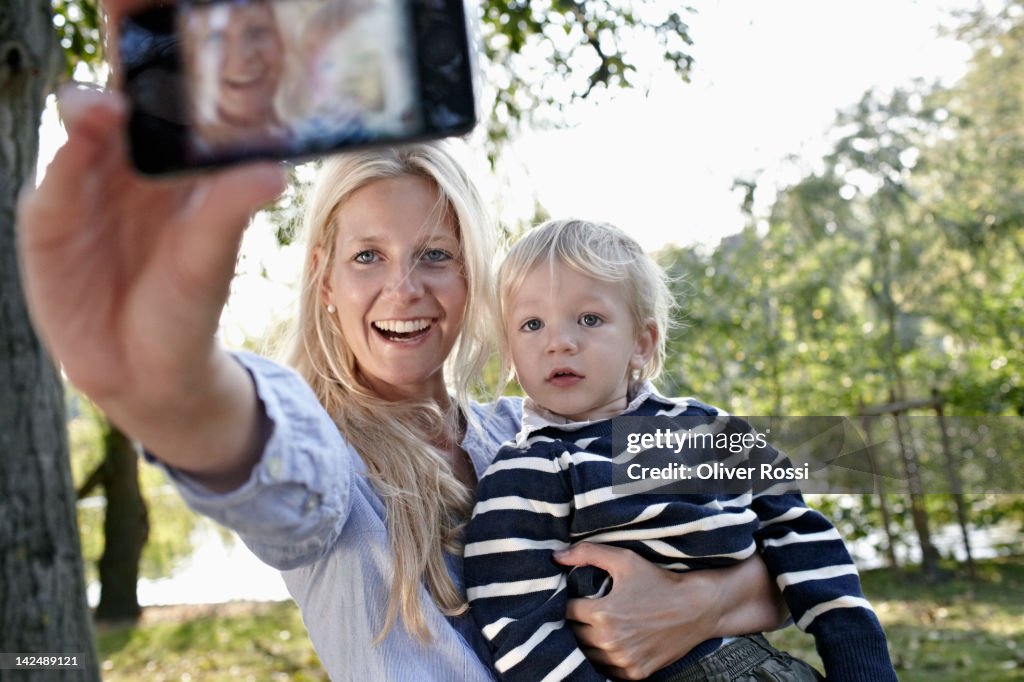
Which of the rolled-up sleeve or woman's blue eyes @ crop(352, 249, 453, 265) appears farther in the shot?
woman's blue eyes @ crop(352, 249, 453, 265)

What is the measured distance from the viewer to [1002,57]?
37.7 ft

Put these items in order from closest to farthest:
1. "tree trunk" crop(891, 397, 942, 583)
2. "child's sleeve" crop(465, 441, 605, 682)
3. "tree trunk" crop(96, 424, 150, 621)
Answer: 1. "child's sleeve" crop(465, 441, 605, 682)
2. "tree trunk" crop(891, 397, 942, 583)
3. "tree trunk" crop(96, 424, 150, 621)

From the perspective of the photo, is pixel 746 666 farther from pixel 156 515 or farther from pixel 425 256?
pixel 156 515

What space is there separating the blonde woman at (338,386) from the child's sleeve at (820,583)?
7 cm

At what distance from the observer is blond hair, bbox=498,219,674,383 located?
2.01 meters

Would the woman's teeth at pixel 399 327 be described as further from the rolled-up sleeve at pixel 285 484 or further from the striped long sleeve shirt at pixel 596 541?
the rolled-up sleeve at pixel 285 484

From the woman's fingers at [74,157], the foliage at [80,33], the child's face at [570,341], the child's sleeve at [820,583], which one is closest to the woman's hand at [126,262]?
the woman's fingers at [74,157]

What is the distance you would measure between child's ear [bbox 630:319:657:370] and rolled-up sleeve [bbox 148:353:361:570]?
0.89 meters

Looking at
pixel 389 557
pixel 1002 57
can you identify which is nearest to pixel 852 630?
pixel 389 557

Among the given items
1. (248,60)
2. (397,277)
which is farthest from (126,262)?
(397,277)

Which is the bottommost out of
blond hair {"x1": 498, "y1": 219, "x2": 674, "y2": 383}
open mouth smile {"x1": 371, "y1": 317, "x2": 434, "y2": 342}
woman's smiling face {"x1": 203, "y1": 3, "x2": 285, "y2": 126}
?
open mouth smile {"x1": 371, "y1": 317, "x2": 434, "y2": 342}

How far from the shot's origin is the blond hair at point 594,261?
2.01m

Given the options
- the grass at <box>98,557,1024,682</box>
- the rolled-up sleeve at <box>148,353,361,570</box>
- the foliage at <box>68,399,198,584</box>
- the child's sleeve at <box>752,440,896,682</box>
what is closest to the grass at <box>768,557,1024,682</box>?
the grass at <box>98,557,1024,682</box>

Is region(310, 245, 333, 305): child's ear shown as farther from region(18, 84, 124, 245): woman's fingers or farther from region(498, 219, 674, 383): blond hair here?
region(18, 84, 124, 245): woman's fingers
